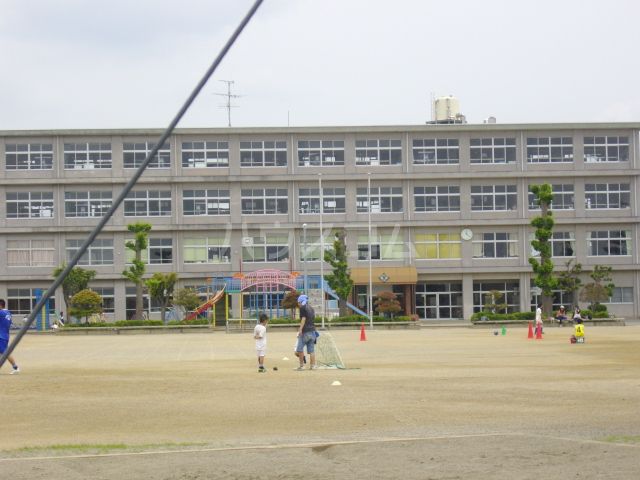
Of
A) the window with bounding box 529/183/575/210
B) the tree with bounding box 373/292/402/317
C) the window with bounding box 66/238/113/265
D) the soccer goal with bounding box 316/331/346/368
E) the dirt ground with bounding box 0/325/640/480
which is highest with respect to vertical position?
the window with bounding box 529/183/575/210

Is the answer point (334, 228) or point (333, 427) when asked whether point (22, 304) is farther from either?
point (333, 427)

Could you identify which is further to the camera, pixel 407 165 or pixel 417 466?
pixel 407 165

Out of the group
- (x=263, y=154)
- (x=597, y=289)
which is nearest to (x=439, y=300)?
(x=597, y=289)

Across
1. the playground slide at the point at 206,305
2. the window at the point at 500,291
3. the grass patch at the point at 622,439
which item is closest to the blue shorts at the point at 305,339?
the grass patch at the point at 622,439

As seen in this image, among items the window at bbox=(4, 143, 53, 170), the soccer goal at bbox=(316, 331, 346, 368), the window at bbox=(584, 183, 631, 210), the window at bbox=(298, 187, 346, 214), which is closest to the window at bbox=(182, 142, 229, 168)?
Result: the window at bbox=(298, 187, 346, 214)

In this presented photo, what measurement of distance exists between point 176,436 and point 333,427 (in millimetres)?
1979

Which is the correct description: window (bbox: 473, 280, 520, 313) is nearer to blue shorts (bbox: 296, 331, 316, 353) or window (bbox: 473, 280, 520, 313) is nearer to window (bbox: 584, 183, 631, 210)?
window (bbox: 584, 183, 631, 210)

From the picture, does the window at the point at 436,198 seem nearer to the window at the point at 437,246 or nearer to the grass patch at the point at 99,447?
the window at the point at 437,246

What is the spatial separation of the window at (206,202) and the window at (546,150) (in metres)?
22.9

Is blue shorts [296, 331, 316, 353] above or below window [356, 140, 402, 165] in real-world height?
below

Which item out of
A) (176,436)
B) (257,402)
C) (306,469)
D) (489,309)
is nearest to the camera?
(306,469)

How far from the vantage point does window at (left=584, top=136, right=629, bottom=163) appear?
7769 centimetres

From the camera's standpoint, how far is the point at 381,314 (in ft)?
239

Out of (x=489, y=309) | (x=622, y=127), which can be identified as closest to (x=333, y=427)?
(x=489, y=309)
